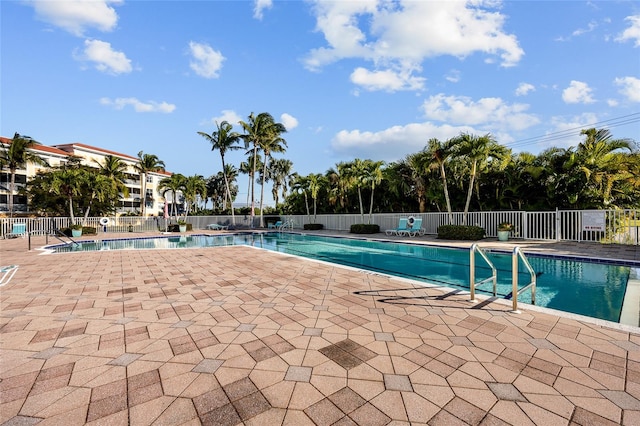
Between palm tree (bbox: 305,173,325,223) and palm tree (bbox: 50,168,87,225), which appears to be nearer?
palm tree (bbox: 50,168,87,225)

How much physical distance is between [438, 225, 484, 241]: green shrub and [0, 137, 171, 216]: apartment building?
2933 centimetres

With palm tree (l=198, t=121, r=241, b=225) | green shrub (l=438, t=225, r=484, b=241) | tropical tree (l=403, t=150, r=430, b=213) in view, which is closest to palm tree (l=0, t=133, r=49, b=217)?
palm tree (l=198, t=121, r=241, b=225)

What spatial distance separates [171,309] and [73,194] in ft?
81.8

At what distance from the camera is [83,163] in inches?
1692

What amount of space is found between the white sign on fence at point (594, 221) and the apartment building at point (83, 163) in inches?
1342

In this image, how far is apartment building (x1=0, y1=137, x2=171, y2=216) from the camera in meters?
33.4

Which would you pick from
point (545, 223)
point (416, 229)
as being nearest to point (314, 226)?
point (416, 229)

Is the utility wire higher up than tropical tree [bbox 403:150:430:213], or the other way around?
the utility wire

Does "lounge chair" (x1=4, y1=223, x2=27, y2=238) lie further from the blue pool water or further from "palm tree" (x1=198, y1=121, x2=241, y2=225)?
the blue pool water

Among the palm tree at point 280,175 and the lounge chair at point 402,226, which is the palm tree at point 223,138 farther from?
the lounge chair at point 402,226

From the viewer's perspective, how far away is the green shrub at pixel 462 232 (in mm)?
12792

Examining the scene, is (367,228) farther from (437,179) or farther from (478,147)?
(478,147)

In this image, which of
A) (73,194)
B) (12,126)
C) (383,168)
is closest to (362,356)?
(383,168)

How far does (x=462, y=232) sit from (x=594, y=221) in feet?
14.6
